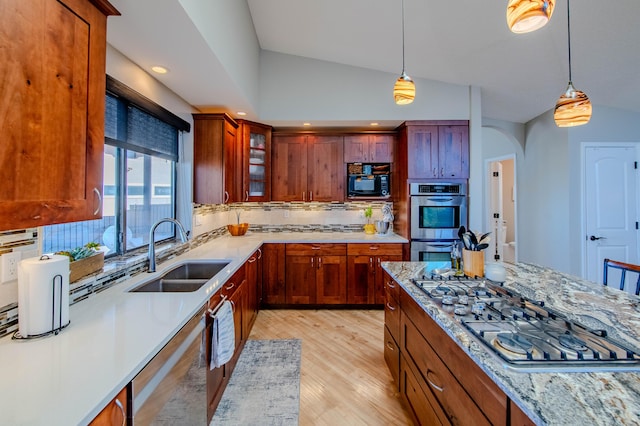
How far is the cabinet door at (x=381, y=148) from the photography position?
4039mm

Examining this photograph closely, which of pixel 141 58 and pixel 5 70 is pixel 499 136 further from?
pixel 5 70

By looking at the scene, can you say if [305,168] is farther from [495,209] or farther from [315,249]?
[495,209]

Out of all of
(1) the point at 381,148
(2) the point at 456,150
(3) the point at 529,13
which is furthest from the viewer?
(1) the point at 381,148

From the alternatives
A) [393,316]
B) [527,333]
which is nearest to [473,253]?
[393,316]

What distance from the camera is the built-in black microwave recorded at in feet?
13.3

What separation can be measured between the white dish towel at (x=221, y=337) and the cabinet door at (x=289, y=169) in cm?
230

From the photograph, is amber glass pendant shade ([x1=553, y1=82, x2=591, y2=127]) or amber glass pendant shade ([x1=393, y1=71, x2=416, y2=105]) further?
amber glass pendant shade ([x1=393, y1=71, x2=416, y2=105])

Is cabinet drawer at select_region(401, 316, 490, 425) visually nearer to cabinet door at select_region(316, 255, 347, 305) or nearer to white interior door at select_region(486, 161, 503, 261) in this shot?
cabinet door at select_region(316, 255, 347, 305)

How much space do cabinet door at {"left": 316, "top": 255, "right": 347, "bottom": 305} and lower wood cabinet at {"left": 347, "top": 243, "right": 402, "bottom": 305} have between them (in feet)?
0.26

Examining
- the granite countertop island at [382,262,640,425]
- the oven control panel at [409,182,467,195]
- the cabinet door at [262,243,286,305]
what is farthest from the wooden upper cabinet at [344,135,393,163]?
the granite countertop island at [382,262,640,425]

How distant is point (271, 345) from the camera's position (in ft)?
9.40

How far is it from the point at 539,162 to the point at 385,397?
4.02 meters

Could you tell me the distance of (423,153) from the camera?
3.66 metres

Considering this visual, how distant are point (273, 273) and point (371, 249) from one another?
1.32 metres
